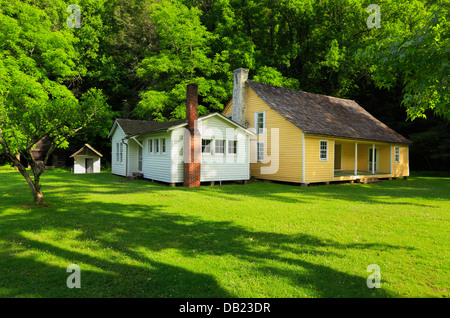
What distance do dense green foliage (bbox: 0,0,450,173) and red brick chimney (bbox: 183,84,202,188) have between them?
11251 millimetres

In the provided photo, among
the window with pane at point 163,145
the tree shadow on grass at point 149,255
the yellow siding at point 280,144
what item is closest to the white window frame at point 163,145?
the window with pane at point 163,145

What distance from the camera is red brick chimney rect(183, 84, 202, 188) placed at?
15805 mm

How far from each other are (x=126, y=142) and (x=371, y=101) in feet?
94.1

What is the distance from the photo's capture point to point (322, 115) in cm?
2116

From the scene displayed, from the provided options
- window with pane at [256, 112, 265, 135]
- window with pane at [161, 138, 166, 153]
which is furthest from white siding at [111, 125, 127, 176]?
window with pane at [256, 112, 265, 135]

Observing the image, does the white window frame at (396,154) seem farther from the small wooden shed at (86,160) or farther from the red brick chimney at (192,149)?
the small wooden shed at (86,160)

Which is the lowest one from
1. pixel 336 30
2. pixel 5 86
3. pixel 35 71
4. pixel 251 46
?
pixel 5 86

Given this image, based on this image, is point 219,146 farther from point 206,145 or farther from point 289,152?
point 289,152

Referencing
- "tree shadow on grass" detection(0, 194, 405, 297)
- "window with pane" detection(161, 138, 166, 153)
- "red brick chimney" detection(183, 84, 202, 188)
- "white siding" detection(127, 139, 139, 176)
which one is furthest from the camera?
"white siding" detection(127, 139, 139, 176)

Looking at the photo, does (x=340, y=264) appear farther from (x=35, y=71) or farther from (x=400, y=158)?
(x=35, y=71)

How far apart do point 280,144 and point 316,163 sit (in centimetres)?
262

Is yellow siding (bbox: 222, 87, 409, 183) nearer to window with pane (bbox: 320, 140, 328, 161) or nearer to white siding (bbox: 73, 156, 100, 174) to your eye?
window with pane (bbox: 320, 140, 328, 161)
